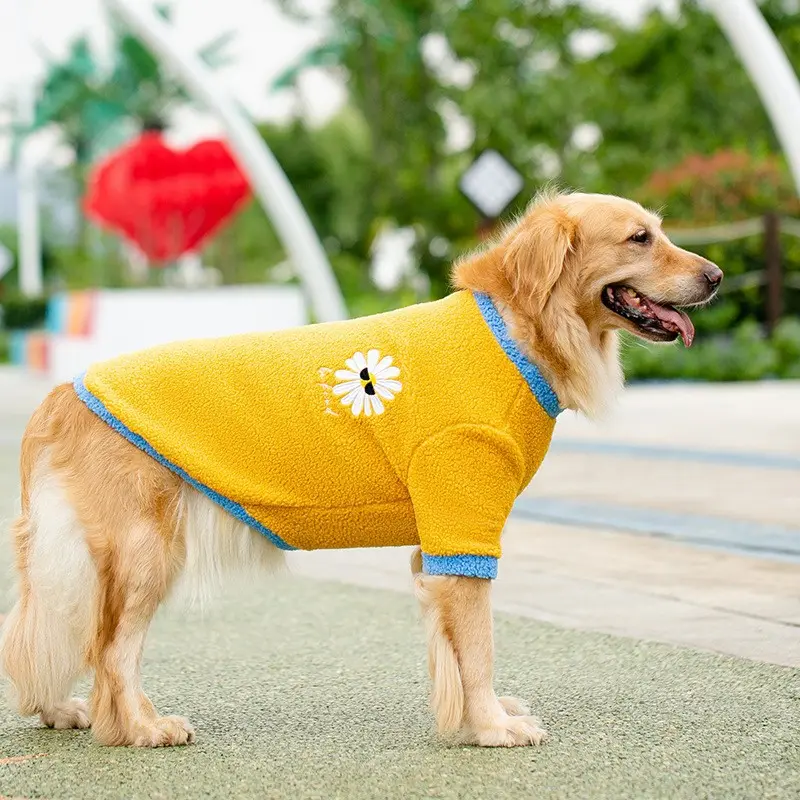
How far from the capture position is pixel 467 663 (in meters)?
4.31

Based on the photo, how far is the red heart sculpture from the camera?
110ft

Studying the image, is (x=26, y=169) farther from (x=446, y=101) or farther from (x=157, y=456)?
(x=157, y=456)

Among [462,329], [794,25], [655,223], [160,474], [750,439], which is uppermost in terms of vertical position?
[794,25]

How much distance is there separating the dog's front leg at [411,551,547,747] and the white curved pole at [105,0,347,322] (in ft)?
57.7

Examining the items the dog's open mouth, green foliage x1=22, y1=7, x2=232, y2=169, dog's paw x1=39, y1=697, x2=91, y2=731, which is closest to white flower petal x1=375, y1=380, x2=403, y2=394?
the dog's open mouth

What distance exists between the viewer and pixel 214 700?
16.2 feet

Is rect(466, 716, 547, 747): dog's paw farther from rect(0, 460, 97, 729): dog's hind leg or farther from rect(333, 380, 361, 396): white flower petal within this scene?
rect(0, 460, 97, 729): dog's hind leg

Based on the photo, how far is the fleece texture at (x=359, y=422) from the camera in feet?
14.1

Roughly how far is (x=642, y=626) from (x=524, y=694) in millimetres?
1106

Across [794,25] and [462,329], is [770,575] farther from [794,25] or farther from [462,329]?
[794,25]

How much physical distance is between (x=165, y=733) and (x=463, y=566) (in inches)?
40.5

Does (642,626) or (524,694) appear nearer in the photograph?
(524,694)

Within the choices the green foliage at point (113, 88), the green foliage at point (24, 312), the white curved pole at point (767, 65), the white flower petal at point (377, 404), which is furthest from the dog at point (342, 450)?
the green foliage at point (113, 88)

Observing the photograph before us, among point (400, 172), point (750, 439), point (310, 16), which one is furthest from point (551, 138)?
point (750, 439)
